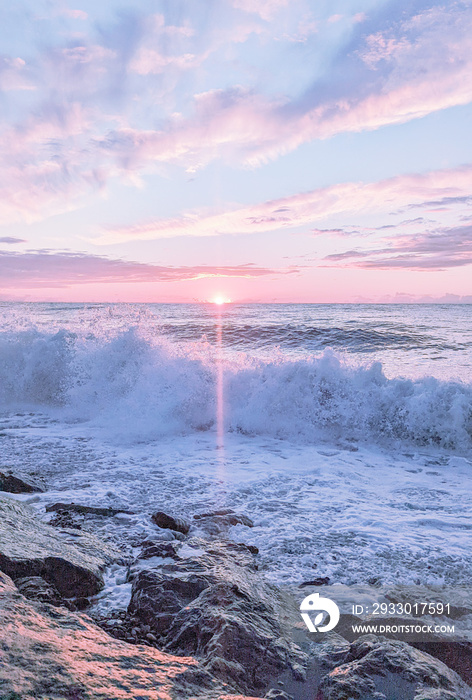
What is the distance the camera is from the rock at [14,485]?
4969 mm

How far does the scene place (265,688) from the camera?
2.19 metres

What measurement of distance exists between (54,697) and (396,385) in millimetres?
9489

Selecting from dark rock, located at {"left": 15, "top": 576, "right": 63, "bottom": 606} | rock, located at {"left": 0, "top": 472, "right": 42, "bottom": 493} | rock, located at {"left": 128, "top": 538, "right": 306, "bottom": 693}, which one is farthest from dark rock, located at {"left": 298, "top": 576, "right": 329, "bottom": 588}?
rock, located at {"left": 0, "top": 472, "right": 42, "bottom": 493}

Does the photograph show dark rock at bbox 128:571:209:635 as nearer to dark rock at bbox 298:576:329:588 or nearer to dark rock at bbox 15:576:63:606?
dark rock at bbox 15:576:63:606

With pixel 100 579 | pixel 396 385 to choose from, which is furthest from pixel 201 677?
pixel 396 385

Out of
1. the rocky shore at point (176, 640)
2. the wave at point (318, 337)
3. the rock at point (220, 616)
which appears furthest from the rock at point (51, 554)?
the wave at point (318, 337)

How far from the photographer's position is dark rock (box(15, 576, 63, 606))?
8.26 ft

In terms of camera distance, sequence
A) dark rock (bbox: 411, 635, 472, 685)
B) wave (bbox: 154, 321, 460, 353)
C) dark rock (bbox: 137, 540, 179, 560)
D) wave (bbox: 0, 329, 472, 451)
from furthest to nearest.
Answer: wave (bbox: 154, 321, 460, 353) → wave (bbox: 0, 329, 472, 451) → dark rock (bbox: 137, 540, 179, 560) → dark rock (bbox: 411, 635, 472, 685)

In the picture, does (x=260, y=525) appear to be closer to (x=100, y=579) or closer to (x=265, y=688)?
(x=100, y=579)

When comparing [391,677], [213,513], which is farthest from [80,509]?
[391,677]

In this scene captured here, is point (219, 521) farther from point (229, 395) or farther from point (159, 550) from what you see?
point (229, 395)

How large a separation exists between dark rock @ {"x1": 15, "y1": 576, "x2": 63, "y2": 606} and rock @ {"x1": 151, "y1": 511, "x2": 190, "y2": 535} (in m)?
1.55

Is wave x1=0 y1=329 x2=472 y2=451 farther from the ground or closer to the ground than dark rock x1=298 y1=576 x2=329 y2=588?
farther from the ground

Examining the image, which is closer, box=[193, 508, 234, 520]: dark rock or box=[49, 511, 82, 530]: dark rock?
box=[49, 511, 82, 530]: dark rock
